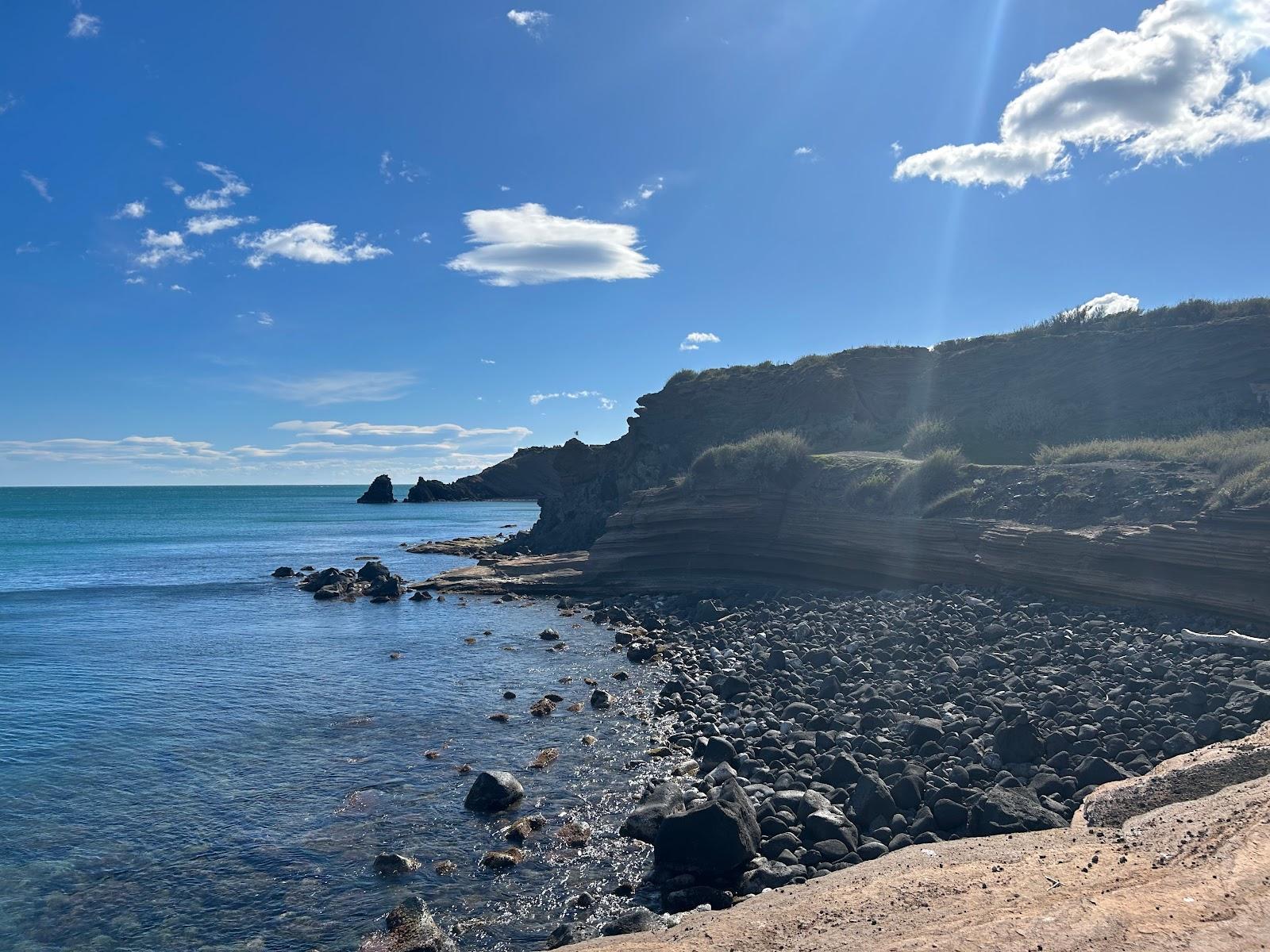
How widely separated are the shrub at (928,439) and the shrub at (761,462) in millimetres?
4754

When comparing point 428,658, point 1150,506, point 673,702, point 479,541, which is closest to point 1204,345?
point 1150,506

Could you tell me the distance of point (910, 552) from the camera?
78.7 feet

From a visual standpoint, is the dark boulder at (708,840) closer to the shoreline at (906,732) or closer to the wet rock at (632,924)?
the shoreline at (906,732)

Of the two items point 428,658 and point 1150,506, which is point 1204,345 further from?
point 428,658

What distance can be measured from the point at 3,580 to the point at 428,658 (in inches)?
1475

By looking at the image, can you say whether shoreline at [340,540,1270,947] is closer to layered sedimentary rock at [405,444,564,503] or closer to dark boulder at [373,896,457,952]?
dark boulder at [373,896,457,952]

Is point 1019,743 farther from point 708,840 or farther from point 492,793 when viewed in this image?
point 492,793

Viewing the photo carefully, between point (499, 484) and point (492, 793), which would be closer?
point (492, 793)

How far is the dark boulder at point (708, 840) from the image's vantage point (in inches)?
379

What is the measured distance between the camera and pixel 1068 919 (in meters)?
6.29

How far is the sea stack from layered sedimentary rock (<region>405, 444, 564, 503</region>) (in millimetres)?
4418

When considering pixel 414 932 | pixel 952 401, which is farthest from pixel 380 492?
pixel 414 932

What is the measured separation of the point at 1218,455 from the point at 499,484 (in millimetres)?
146458

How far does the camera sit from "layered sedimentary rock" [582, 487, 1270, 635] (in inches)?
627
